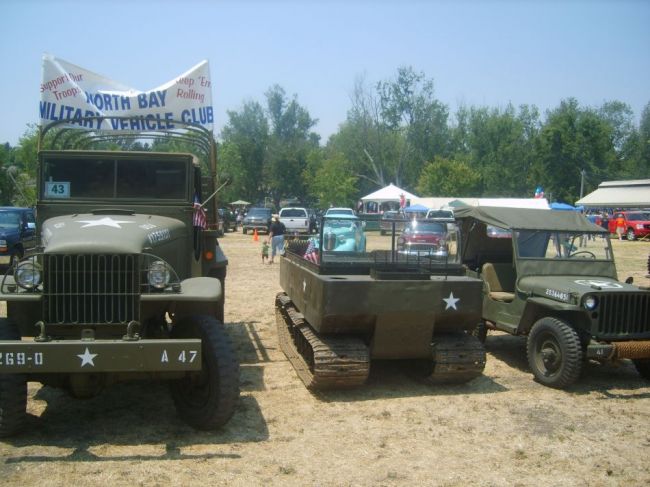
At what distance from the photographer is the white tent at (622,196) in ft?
168

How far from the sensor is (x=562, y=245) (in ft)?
27.6

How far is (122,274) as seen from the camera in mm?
5055

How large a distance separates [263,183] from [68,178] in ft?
205

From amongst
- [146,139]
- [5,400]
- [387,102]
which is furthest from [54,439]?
[387,102]

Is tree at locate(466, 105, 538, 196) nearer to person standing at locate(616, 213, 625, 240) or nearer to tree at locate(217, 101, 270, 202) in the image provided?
tree at locate(217, 101, 270, 202)

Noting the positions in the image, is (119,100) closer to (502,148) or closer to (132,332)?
(132,332)

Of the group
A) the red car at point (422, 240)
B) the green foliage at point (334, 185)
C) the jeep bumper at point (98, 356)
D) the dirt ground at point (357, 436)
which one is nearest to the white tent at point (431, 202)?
the green foliage at point (334, 185)

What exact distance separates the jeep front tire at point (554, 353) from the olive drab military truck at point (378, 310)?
829mm

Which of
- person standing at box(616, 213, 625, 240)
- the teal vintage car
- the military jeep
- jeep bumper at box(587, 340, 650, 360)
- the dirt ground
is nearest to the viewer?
the dirt ground

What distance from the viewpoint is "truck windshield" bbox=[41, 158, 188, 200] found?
6.61 metres

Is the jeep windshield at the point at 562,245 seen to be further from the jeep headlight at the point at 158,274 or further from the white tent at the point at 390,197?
the white tent at the point at 390,197

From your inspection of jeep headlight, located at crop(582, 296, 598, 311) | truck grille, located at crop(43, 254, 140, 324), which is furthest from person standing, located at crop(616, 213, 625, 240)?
truck grille, located at crop(43, 254, 140, 324)

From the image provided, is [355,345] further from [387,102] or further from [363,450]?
[387,102]

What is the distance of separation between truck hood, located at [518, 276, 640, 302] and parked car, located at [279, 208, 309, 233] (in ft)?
85.7
